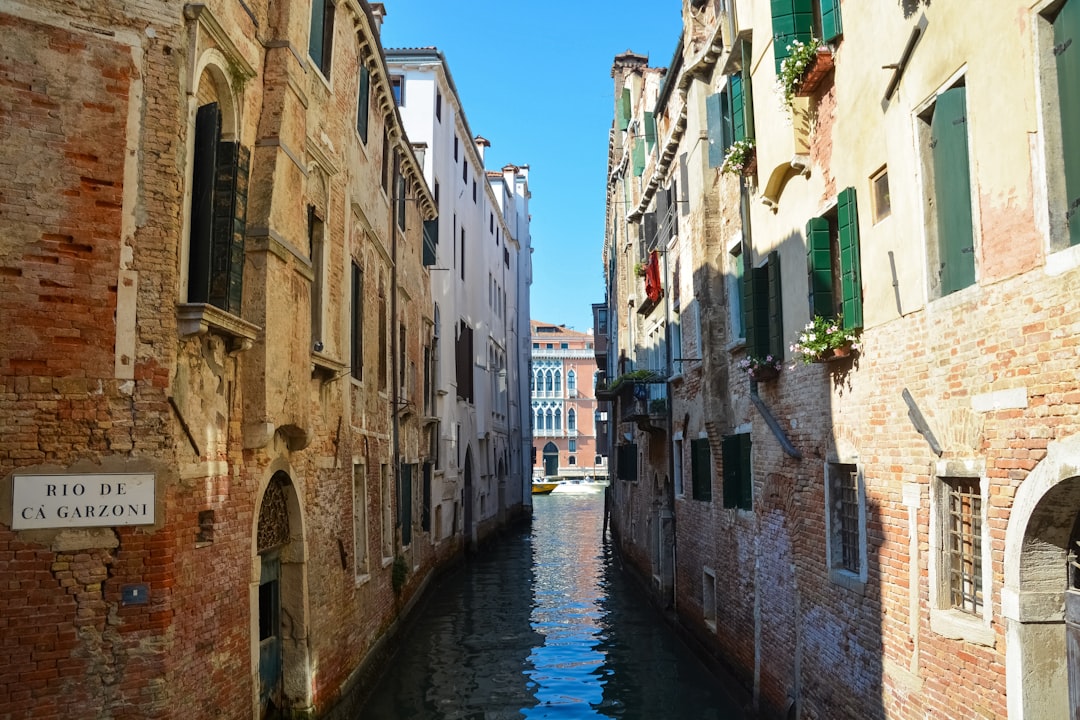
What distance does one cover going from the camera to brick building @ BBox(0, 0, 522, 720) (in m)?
5.87

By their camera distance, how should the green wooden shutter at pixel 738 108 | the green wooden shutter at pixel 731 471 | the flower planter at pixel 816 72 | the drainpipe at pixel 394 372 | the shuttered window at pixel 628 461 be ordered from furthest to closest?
the shuttered window at pixel 628 461 → the drainpipe at pixel 394 372 → the green wooden shutter at pixel 731 471 → the green wooden shutter at pixel 738 108 → the flower planter at pixel 816 72

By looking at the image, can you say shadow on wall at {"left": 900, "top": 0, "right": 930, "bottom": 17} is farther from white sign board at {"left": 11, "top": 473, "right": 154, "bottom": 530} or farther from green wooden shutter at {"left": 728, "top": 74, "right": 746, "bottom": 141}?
white sign board at {"left": 11, "top": 473, "right": 154, "bottom": 530}

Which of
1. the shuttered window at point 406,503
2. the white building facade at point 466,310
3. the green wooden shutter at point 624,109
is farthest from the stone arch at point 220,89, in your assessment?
the green wooden shutter at point 624,109

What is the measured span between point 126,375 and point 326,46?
589 centimetres

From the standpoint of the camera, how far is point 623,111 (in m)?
25.7

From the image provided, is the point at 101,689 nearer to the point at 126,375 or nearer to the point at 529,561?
the point at 126,375

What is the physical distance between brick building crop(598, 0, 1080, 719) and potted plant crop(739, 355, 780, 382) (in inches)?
1.8

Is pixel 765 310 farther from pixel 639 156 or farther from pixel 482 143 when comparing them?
pixel 482 143

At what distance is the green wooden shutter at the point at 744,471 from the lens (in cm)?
1123

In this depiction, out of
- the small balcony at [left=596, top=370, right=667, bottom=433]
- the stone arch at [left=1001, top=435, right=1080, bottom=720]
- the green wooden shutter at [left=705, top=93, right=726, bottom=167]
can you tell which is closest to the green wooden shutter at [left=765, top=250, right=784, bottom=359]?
the green wooden shutter at [left=705, top=93, right=726, bottom=167]

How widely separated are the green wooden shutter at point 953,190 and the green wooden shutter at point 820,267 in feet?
6.51

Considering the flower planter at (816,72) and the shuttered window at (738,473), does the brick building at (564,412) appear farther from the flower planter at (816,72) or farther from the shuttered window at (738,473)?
the flower planter at (816,72)

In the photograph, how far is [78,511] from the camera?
233 inches

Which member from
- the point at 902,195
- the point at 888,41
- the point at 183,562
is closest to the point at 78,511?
the point at 183,562
